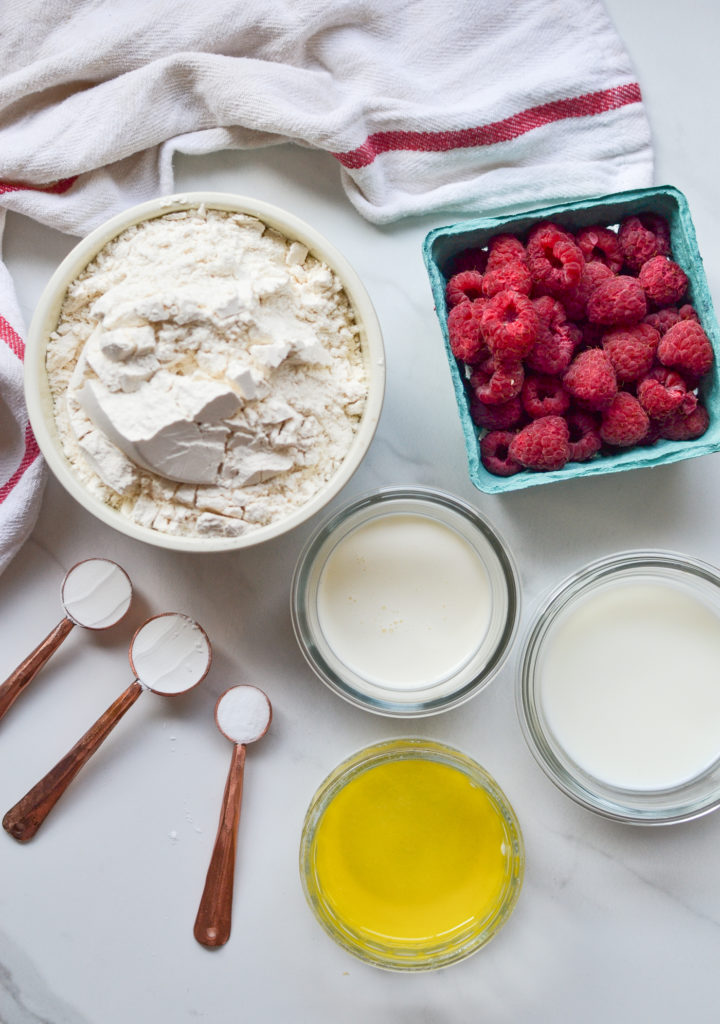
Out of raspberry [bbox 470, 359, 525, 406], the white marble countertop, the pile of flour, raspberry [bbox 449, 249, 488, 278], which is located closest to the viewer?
the pile of flour

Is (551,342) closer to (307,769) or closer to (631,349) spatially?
(631,349)

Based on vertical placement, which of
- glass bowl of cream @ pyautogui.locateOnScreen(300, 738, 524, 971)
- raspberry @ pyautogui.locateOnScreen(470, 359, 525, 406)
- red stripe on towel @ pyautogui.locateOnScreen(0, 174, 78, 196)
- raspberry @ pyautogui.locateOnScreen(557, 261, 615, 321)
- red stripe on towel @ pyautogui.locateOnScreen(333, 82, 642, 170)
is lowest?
glass bowl of cream @ pyautogui.locateOnScreen(300, 738, 524, 971)

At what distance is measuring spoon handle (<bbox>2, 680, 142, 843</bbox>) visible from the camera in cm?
118

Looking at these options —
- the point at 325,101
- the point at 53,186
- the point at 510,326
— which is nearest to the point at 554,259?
the point at 510,326

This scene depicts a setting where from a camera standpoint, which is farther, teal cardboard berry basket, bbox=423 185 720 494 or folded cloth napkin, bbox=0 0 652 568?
folded cloth napkin, bbox=0 0 652 568

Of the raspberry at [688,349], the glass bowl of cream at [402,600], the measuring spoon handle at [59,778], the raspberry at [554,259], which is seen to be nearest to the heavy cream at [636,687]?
the glass bowl of cream at [402,600]

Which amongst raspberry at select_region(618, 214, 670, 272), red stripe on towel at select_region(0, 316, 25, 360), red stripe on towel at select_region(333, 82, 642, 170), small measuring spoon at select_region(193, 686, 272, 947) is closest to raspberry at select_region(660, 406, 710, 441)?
raspberry at select_region(618, 214, 670, 272)

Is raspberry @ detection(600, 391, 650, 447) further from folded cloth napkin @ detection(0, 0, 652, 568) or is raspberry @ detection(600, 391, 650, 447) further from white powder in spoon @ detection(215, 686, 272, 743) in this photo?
white powder in spoon @ detection(215, 686, 272, 743)

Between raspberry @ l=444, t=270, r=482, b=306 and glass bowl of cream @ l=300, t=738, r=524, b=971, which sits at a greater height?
raspberry @ l=444, t=270, r=482, b=306

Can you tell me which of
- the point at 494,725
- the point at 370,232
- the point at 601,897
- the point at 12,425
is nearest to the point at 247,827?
the point at 494,725

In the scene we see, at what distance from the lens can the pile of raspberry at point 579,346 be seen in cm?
102

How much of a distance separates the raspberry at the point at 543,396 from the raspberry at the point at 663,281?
0.17 m

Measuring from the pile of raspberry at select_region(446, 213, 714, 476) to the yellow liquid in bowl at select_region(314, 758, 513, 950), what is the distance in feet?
1.67

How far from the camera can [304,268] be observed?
1.03 meters
